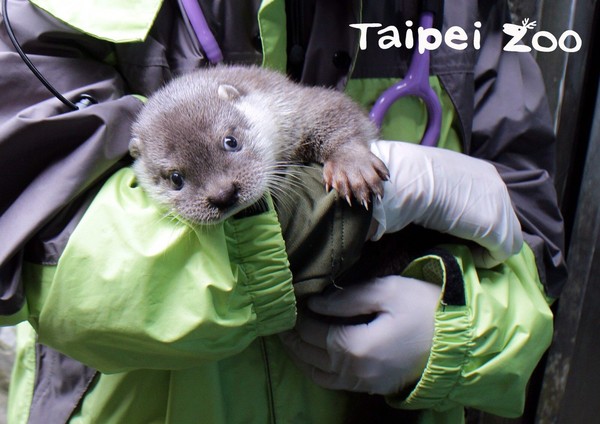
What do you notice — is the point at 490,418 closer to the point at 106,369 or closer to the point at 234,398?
the point at 234,398

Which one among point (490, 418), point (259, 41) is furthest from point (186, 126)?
point (490, 418)

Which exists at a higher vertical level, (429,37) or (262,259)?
(429,37)

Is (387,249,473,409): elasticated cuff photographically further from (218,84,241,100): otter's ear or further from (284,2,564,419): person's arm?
(218,84,241,100): otter's ear

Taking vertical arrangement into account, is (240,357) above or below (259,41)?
below

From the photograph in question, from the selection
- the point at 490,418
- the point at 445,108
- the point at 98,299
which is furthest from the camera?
the point at 490,418

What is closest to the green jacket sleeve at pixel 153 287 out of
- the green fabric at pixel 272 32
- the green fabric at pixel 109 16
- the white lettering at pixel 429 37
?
the green fabric at pixel 109 16

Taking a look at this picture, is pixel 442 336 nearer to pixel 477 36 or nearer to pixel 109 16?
pixel 477 36

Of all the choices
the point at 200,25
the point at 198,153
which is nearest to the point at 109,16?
the point at 200,25

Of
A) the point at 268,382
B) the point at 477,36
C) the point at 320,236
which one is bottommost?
the point at 268,382
